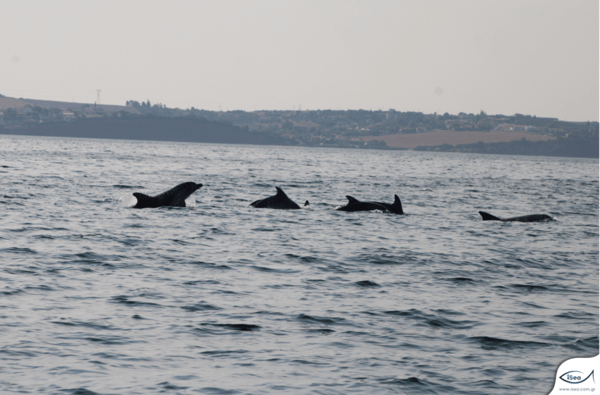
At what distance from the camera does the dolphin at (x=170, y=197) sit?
27.5 m

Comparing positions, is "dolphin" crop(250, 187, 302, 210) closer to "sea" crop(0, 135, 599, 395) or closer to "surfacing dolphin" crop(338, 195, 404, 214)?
"surfacing dolphin" crop(338, 195, 404, 214)

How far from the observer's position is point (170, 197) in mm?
28359

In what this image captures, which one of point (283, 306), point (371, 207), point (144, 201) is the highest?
point (371, 207)

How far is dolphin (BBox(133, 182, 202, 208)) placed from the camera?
90.2 feet

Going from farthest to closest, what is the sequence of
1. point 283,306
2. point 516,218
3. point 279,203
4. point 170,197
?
point 279,203, point 170,197, point 516,218, point 283,306

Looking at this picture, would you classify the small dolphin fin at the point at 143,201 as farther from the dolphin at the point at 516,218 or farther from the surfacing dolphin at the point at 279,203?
the dolphin at the point at 516,218

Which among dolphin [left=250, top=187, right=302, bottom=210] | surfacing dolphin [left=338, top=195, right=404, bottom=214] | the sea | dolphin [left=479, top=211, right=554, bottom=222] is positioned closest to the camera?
the sea

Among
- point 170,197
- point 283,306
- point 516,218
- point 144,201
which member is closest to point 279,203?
point 170,197

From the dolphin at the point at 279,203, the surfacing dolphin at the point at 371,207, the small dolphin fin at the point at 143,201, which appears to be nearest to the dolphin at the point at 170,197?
the small dolphin fin at the point at 143,201

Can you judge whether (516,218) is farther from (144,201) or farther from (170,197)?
(144,201)

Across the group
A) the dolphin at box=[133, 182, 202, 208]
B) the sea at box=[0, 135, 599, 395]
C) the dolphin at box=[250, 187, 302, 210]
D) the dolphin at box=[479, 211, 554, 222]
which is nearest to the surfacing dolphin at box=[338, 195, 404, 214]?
the dolphin at box=[250, 187, 302, 210]

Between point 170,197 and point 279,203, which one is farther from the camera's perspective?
point 279,203

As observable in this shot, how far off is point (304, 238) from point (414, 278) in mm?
6238

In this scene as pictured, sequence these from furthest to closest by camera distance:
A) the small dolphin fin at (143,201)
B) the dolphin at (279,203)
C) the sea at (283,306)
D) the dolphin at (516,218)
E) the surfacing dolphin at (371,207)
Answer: the dolphin at (279,203) < the surfacing dolphin at (371,207) < the dolphin at (516,218) < the small dolphin fin at (143,201) < the sea at (283,306)
